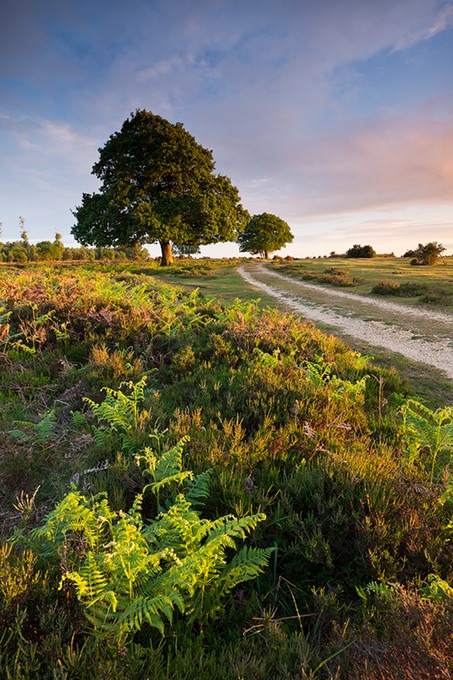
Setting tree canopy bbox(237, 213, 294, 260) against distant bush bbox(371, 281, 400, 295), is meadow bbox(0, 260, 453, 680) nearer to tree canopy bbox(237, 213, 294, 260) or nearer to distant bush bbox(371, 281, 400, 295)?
distant bush bbox(371, 281, 400, 295)

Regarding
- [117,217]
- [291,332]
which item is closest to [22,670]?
[291,332]

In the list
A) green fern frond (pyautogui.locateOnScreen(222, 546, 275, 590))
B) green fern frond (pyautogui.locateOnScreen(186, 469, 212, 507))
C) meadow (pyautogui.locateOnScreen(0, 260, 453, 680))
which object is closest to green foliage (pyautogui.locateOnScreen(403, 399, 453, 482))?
meadow (pyautogui.locateOnScreen(0, 260, 453, 680))

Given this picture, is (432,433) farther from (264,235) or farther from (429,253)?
(264,235)

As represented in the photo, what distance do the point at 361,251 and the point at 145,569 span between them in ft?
192

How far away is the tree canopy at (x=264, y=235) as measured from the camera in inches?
3056

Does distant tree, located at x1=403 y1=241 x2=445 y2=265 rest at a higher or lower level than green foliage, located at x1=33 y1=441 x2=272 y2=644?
higher

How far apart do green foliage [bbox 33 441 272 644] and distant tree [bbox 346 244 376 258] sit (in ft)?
187

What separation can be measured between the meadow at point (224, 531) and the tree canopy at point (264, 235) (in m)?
75.7

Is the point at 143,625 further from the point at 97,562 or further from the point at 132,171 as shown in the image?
the point at 132,171

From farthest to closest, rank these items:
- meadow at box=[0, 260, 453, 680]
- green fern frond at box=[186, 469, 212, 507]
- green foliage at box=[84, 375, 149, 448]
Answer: green foliage at box=[84, 375, 149, 448] < green fern frond at box=[186, 469, 212, 507] < meadow at box=[0, 260, 453, 680]

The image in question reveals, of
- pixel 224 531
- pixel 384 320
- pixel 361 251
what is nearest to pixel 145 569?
pixel 224 531

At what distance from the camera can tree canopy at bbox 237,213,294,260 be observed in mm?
77625

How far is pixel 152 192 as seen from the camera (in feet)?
118

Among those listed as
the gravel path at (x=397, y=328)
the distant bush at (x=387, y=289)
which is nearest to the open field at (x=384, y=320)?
the gravel path at (x=397, y=328)
